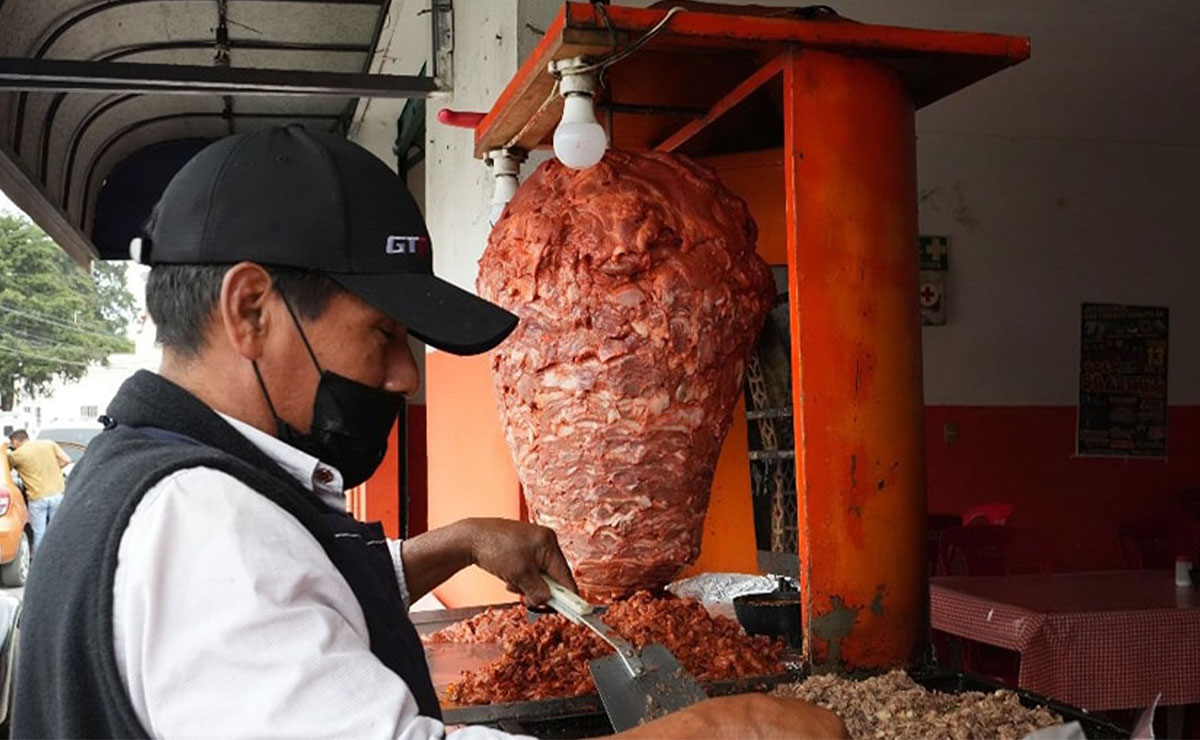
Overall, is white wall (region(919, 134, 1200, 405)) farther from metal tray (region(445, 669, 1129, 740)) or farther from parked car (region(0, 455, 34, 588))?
parked car (region(0, 455, 34, 588))

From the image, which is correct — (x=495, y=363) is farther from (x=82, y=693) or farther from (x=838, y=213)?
(x=82, y=693)

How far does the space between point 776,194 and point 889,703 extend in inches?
67.7

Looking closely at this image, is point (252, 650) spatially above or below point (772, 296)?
below

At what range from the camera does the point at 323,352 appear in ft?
4.35

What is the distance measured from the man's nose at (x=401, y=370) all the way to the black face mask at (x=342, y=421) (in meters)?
0.01

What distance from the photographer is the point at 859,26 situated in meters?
2.18

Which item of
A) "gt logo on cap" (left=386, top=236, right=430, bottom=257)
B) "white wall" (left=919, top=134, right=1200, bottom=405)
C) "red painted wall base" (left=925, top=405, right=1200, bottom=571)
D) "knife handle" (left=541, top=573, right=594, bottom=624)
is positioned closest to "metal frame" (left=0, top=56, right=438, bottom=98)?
"knife handle" (left=541, top=573, right=594, bottom=624)

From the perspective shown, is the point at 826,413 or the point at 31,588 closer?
the point at 31,588

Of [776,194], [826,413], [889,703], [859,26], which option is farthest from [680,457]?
[776,194]

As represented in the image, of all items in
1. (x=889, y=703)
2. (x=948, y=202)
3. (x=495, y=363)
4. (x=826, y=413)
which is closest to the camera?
(x=889, y=703)

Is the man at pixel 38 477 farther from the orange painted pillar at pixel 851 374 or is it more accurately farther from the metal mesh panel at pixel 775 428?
the orange painted pillar at pixel 851 374

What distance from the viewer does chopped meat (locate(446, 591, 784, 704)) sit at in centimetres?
215

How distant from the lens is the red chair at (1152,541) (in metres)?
6.11

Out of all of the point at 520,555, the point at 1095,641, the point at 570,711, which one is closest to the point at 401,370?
Answer: the point at 520,555
